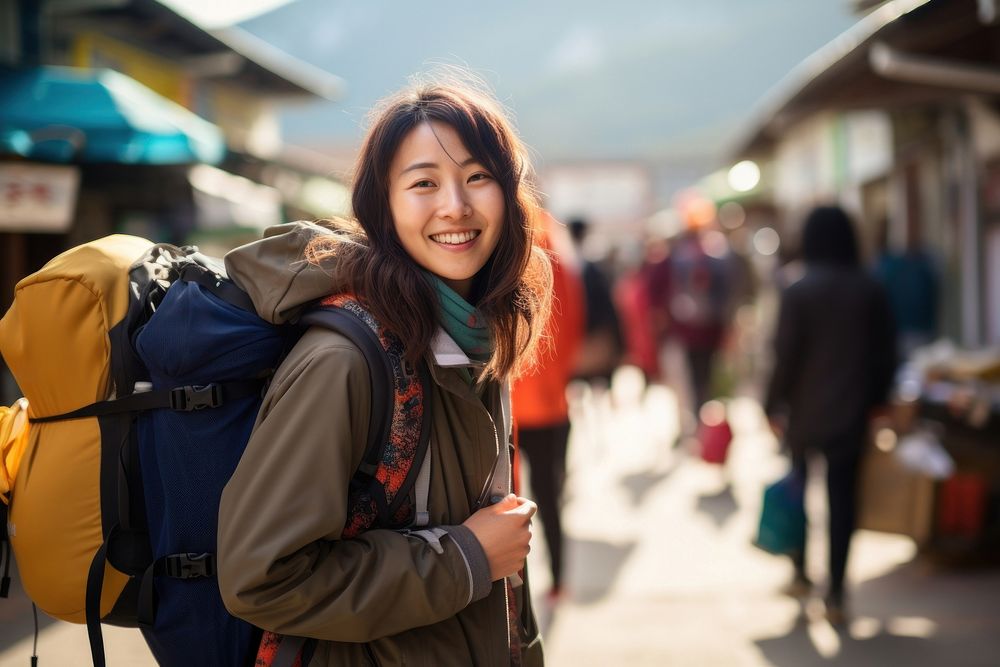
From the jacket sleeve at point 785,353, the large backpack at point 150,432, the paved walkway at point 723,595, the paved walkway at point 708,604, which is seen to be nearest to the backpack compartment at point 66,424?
the large backpack at point 150,432

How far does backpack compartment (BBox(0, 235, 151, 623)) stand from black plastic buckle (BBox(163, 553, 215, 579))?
179 millimetres

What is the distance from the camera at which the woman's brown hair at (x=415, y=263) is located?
1841 mm

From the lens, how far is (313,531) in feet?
5.41

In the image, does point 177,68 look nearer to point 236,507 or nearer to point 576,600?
point 576,600

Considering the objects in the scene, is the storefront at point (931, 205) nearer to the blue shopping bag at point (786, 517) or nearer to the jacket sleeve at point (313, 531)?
the blue shopping bag at point (786, 517)

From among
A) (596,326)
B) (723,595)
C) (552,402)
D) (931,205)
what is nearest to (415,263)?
(552,402)

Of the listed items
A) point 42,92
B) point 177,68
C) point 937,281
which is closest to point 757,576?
point 937,281

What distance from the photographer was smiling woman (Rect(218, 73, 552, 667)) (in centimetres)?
166

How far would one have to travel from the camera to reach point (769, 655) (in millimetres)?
4578

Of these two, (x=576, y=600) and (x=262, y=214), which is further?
(x=262, y=214)

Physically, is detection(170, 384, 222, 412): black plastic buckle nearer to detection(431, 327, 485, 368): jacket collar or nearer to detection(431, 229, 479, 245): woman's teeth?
detection(431, 327, 485, 368): jacket collar

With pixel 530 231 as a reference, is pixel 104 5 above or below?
above

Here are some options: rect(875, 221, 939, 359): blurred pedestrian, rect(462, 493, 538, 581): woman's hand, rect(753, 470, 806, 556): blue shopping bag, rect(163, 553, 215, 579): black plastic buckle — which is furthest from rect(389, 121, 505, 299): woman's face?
rect(875, 221, 939, 359): blurred pedestrian

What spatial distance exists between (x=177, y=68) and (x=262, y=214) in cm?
790
